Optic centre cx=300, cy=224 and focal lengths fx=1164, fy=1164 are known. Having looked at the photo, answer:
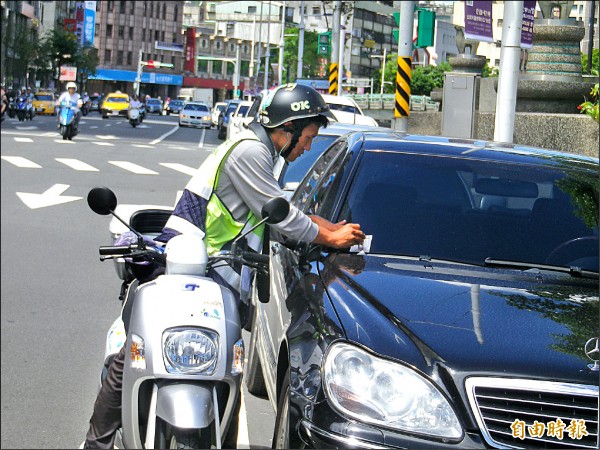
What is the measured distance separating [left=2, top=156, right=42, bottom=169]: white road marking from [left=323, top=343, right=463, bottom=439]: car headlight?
18.2 meters

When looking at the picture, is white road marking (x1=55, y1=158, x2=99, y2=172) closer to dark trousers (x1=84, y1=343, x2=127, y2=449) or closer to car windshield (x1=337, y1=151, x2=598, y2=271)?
car windshield (x1=337, y1=151, x2=598, y2=271)

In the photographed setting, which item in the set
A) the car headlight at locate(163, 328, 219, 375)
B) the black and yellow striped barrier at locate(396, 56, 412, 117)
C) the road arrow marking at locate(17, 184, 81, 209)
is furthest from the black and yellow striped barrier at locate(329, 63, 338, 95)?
the car headlight at locate(163, 328, 219, 375)

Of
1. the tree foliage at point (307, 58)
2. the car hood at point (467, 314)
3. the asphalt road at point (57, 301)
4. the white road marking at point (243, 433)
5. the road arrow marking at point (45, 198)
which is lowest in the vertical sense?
the white road marking at point (243, 433)

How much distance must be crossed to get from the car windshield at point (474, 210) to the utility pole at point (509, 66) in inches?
349

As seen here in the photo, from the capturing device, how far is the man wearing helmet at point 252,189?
15.0 feet

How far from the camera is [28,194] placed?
16.6 meters

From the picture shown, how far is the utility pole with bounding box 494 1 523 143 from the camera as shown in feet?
46.0

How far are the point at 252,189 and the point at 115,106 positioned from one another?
64465mm

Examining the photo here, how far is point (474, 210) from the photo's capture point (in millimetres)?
5309

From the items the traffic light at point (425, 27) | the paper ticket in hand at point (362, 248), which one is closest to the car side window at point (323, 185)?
the paper ticket in hand at point (362, 248)

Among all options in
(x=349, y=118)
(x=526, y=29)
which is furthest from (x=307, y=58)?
(x=526, y=29)

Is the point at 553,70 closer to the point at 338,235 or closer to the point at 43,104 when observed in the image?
the point at 338,235

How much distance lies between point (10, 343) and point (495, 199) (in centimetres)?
334

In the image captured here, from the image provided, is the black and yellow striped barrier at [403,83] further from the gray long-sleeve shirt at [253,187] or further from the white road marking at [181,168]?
the gray long-sleeve shirt at [253,187]
